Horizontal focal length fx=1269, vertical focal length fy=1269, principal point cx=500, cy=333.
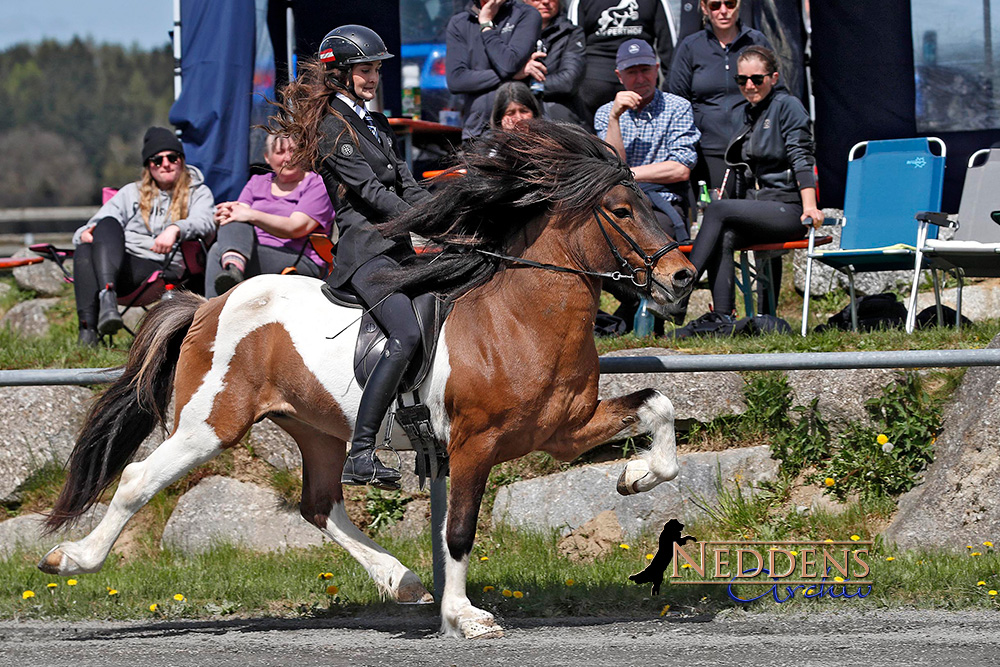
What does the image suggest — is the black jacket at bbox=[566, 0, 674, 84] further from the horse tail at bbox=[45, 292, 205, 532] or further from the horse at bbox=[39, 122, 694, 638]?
the horse tail at bbox=[45, 292, 205, 532]

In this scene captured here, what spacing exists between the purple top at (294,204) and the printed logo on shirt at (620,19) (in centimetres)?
291

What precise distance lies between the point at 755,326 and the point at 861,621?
3307 millimetres

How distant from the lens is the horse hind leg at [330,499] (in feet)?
19.9

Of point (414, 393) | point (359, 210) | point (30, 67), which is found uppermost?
point (30, 67)

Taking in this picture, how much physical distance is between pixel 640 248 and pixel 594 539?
2.34 metres

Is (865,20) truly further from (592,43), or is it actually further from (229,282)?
(229,282)

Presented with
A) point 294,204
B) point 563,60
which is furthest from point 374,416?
point 563,60

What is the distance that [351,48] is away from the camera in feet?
19.3

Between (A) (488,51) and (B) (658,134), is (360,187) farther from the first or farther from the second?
(A) (488,51)

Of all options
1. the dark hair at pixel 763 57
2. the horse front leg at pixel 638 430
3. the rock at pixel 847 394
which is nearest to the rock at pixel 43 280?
the dark hair at pixel 763 57

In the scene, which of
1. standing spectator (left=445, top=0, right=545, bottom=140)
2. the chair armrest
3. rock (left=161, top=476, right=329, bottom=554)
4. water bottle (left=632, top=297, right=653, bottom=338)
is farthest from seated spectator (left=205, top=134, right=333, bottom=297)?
the chair armrest

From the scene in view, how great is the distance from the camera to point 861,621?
5.49 m

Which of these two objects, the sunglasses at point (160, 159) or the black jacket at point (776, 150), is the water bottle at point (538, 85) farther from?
the sunglasses at point (160, 159)

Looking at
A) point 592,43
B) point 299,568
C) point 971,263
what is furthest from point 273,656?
point 592,43
